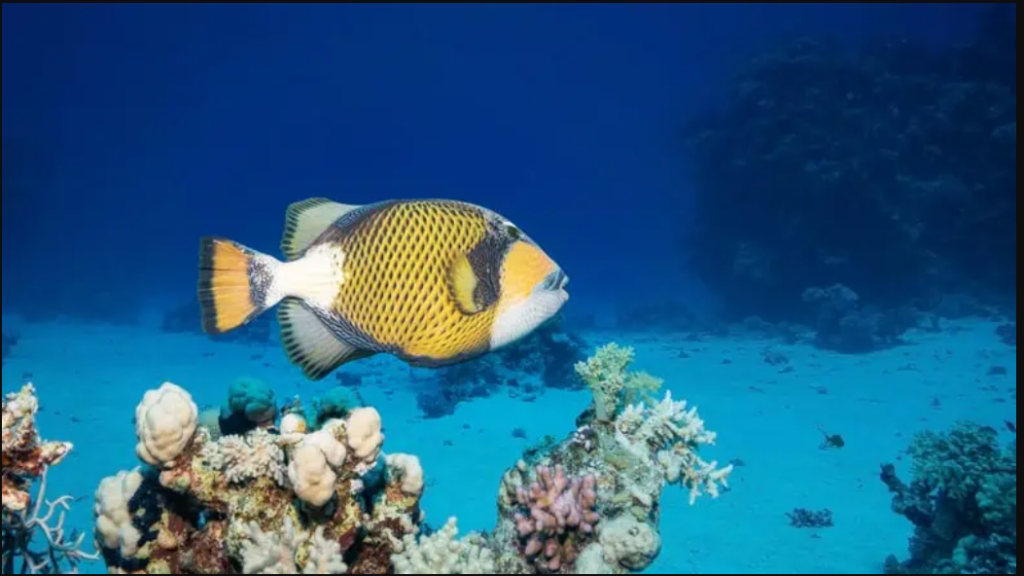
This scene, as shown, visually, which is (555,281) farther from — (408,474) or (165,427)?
(165,427)

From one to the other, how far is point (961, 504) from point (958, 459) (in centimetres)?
51

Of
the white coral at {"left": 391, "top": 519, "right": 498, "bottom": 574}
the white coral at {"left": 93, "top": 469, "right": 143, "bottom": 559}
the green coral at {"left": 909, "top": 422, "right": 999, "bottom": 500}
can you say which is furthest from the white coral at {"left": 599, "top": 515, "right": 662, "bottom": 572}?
the green coral at {"left": 909, "top": 422, "right": 999, "bottom": 500}

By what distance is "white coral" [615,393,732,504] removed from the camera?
2.89m

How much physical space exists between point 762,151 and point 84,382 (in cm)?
2356

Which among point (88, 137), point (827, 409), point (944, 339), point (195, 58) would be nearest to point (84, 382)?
point (827, 409)

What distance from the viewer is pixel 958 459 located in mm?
6094

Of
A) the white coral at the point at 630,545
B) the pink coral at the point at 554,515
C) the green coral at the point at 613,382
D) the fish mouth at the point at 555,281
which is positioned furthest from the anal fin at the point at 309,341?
the green coral at the point at 613,382

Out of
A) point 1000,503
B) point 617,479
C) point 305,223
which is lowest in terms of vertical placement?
point 617,479

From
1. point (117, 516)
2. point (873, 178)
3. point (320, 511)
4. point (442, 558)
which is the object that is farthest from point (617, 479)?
point (873, 178)

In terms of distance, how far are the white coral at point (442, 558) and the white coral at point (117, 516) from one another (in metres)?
1.02

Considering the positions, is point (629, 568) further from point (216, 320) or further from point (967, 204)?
point (967, 204)

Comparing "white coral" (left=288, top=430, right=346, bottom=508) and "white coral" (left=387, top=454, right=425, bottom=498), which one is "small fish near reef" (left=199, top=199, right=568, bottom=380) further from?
"white coral" (left=387, top=454, right=425, bottom=498)

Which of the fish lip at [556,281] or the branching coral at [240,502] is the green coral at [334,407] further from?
the fish lip at [556,281]

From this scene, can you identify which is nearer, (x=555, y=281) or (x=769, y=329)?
(x=555, y=281)
